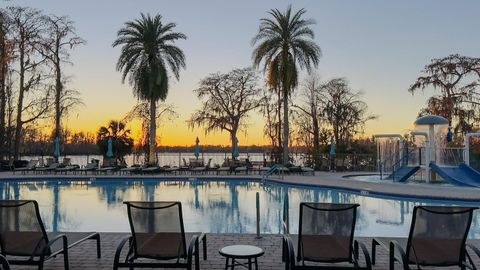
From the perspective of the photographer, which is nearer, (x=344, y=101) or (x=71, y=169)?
(x=71, y=169)

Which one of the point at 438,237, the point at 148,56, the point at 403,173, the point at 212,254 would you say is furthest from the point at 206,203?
the point at 148,56

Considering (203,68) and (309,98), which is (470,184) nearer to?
(309,98)

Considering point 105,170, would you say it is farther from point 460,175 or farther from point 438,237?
point 438,237

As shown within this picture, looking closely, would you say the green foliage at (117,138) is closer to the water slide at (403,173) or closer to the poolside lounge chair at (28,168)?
the poolside lounge chair at (28,168)

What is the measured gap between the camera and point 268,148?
3005 centimetres

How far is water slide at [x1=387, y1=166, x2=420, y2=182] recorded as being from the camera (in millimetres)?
16734

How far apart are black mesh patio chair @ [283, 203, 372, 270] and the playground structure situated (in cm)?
1349

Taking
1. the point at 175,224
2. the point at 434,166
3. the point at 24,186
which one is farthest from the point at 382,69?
the point at 175,224

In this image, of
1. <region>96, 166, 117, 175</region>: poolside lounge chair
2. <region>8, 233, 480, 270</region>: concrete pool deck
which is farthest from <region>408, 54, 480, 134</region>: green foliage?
<region>8, 233, 480, 270</region>: concrete pool deck

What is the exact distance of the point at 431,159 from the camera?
16688mm

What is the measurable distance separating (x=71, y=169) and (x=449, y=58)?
25.2m

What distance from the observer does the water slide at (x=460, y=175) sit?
15.2m

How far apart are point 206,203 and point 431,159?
10406mm

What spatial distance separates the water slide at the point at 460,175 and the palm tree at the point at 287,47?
867 cm
